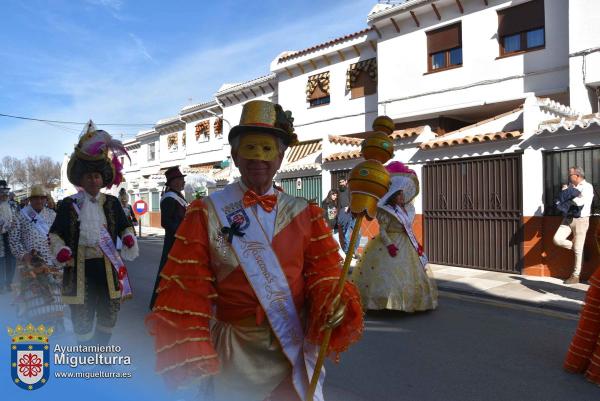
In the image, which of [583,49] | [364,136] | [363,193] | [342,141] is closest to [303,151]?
[342,141]

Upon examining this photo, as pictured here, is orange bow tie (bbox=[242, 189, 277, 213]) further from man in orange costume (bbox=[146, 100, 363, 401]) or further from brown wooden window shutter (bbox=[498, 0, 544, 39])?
brown wooden window shutter (bbox=[498, 0, 544, 39])

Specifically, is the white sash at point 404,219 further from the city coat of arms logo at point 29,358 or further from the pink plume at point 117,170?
the city coat of arms logo at point 29,358

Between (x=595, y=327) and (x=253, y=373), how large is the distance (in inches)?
131

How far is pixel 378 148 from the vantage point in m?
1.97

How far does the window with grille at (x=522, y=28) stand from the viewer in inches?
487

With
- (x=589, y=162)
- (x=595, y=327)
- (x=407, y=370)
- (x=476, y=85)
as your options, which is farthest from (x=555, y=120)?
(x=407, y=370)

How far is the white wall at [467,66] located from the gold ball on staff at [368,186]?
11994 millimetres

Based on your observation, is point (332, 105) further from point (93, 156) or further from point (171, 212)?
point (93, 156)

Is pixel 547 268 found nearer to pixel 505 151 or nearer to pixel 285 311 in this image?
pixel 505 151

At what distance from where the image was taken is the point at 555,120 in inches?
355

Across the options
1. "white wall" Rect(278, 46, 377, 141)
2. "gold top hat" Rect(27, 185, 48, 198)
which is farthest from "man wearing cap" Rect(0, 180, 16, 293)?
"white wall" Rect(278, 46, 377, 141)

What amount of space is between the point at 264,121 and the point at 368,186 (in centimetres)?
59

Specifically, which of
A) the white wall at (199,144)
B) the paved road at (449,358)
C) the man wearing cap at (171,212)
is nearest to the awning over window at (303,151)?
the white wall at (199,144)

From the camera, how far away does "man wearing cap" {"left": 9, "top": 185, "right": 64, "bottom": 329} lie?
201 inches
